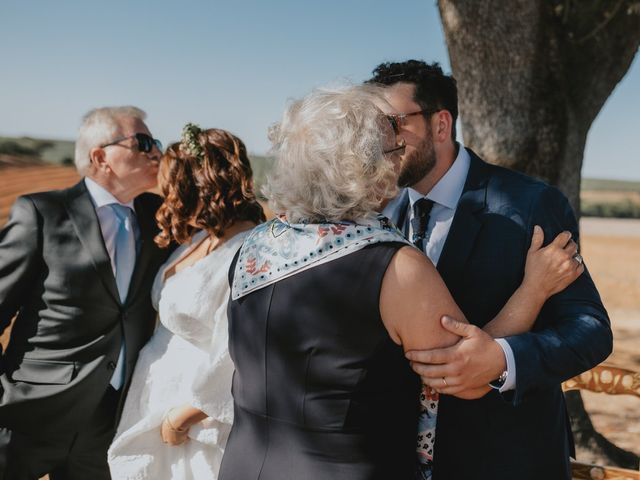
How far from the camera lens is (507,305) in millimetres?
1812

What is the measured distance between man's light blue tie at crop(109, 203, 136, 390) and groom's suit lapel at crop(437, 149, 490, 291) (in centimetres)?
163

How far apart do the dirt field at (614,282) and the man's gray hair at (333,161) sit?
15.5ft

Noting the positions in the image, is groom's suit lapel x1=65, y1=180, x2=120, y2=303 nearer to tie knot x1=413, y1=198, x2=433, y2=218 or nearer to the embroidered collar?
the embroidered collar

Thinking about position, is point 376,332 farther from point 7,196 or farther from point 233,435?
point 7,196

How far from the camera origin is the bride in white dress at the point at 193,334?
93.3 inches

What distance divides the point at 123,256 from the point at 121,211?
0.24 meters

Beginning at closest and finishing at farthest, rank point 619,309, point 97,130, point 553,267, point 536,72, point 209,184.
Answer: point 553,267 → point 209,184 → point 97,130 → point 536,72 → point 619,309

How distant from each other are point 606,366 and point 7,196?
14147 mm

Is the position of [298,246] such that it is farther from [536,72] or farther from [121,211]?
[536,72]

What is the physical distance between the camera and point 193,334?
2.46 metres

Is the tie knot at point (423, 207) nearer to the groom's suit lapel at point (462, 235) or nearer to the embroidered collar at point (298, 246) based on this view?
the groom's suit lapel at point (462, 235)

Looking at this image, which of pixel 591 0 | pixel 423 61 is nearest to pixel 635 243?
pixel 591 0

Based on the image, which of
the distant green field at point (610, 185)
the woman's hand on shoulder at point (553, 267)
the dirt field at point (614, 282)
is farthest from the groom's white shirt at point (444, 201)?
the distant green field at point (610, 185)

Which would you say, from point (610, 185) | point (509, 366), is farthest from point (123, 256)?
point (610, 185)
